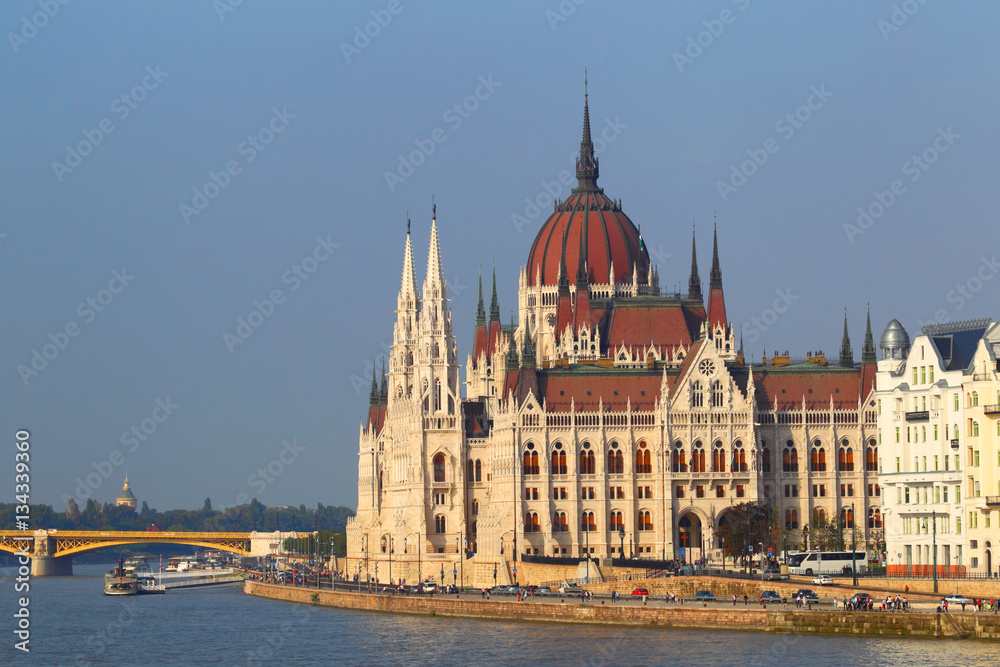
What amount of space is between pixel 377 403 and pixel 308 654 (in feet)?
285

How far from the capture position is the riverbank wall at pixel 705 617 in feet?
330

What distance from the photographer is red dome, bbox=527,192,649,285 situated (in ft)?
610

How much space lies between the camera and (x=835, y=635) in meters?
Result: 105

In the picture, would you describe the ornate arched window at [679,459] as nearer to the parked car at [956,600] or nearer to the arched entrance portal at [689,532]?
the arched entrance portal at [689,532]

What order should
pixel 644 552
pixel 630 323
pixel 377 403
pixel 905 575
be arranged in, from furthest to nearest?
pixel 377 403 → pixel 630 323 → pixel 644 552 → pixel 905 575

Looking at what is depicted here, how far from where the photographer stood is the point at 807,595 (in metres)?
113

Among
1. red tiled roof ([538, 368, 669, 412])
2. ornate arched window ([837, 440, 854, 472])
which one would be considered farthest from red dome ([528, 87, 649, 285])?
ornate arched window ([837, 440, 854, 472])

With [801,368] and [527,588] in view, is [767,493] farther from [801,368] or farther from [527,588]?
[527,588]

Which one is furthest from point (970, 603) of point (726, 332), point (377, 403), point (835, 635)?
point (377, 403)

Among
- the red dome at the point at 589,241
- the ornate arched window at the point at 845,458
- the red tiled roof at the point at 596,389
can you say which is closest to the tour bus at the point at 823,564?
the ornate arched window at the point at 845,458

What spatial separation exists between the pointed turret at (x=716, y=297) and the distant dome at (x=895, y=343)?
45.4 meters

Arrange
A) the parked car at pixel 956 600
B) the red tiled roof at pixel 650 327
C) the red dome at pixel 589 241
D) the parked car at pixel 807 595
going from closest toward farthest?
1. the parked car at pixel 956 600
2. the parked car at pixel 807 595
3. the red tiled roof at pixel 650 327
4. the red dome at pixel 589 241

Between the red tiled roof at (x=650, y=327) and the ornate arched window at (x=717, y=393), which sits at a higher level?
the red tiled roof at (x=650, y=327)

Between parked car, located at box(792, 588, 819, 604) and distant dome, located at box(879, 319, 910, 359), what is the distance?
Answer: 2116 cm
